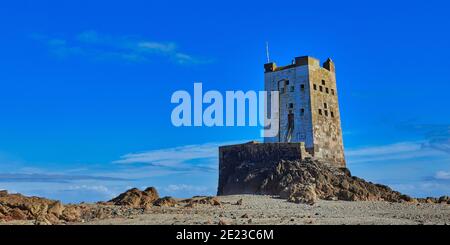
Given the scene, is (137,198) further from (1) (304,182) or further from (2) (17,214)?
A: (1) (304,182)

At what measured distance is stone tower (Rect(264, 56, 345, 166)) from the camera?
45594 mm

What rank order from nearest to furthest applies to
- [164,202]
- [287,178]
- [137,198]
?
[164,202]
[137,198]
[287,178]

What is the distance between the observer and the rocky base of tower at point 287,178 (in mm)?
36094

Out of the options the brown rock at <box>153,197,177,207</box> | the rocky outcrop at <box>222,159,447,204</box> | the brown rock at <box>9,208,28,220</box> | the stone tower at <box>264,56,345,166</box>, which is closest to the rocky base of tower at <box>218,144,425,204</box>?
the rocky outcrop at <box>222,159,447,204</box>

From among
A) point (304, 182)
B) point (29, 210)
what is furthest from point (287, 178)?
point (29, 210)

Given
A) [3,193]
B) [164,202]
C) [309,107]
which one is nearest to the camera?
[3,193]

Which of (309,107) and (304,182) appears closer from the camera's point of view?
(304,182)

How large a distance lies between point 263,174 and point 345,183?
19.5 ft

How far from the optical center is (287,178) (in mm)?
37406

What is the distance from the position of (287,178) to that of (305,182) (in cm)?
143

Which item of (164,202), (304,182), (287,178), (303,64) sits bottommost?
(164,202)

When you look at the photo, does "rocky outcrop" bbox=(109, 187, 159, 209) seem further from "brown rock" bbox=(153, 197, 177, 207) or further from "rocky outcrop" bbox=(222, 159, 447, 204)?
"rocky outcrop" bbox=(222, 159, 447, 204)
